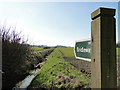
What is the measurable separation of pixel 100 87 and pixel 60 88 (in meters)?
2.67

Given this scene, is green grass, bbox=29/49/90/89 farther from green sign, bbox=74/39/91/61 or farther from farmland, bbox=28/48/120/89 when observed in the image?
green sign, bbox=74/39/91/61

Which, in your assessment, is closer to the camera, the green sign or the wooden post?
the wooden post

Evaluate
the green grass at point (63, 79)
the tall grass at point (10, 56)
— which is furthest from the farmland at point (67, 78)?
the tall grass at point (10, 56)

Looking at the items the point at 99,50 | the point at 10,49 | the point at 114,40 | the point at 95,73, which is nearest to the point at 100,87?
the point at 95,73

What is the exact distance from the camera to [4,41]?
5000mm

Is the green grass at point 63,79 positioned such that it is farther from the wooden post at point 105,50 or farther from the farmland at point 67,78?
the wooden post at point 105,50

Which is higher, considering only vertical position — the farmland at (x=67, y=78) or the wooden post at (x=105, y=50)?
the wooden post at (x=105, y=50)

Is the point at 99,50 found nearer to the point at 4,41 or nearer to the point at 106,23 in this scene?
the point at 106,23

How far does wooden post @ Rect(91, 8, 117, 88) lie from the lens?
3.67ft

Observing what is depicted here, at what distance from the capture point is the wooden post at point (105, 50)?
3.67 ft

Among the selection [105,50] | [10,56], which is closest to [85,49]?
[105,50]

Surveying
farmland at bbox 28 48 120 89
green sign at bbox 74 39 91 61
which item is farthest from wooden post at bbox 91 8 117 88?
farmland at bbox 28 48 120 89

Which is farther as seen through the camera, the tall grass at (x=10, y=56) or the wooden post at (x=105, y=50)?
the tall grass at (x=10, y=56)

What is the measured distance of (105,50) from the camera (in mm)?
1136
